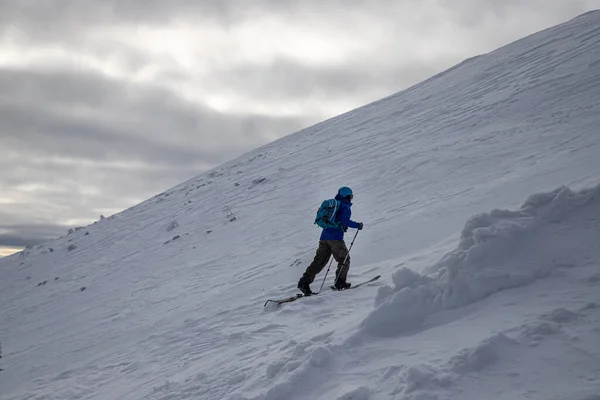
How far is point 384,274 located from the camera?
774 cm

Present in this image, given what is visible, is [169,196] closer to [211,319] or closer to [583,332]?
[211,319]

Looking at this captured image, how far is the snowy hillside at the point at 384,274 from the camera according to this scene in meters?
3.90

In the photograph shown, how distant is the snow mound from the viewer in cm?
465

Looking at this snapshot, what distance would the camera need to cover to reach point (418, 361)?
389 cm

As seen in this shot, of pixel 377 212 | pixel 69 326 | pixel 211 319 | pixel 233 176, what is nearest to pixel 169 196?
pixel 233 176

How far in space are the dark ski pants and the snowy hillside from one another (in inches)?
17.4

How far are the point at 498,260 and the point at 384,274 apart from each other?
3.07m

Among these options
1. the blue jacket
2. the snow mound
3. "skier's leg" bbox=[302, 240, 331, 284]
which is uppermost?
the blue jacket

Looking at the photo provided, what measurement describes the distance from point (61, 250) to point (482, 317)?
25.0 metres

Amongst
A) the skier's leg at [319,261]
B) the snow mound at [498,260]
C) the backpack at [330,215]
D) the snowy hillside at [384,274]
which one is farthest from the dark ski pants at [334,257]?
the snow mound at [498,260]

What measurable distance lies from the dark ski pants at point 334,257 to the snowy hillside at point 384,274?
17.4 inches

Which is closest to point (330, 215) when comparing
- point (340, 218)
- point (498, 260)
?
point (340, 218)

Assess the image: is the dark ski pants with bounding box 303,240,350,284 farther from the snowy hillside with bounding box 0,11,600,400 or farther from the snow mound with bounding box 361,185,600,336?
the snow mound with bounding box 361,185,600,336

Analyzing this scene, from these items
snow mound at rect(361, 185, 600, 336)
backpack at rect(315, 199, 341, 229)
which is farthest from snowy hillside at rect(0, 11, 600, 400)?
backpack at rect(315, 199, 341, 229)
